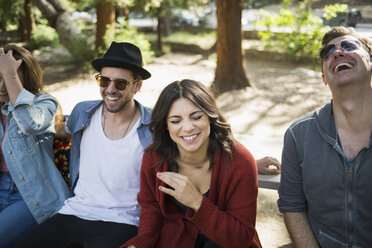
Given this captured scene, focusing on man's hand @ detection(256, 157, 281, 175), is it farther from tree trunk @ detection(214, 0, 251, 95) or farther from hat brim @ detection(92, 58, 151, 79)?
tree trunk @ detection(214, 0, 251, 95)

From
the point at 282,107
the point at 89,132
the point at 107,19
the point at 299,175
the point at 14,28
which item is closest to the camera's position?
the point at 299,175

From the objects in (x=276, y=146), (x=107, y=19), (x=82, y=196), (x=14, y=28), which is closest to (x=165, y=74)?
(x=107, y=19)

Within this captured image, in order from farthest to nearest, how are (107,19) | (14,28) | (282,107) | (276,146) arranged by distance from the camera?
(14,28) < (107,19) < (282,107) < (276,146)

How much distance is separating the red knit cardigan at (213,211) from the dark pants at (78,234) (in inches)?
9.0

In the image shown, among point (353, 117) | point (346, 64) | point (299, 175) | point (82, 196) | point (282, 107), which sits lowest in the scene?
point (282, 107)

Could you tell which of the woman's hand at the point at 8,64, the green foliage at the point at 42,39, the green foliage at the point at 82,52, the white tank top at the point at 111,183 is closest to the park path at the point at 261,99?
the green foliage at the point at 82,52

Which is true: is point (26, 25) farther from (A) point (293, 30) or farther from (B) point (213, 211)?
(B) point (213, 211)

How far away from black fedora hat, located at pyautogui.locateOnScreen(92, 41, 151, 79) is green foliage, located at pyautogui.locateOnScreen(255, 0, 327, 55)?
1040 centimetres

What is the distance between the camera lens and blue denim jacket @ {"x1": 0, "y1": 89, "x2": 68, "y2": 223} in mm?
2697

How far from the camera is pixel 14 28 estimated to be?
2511 cm

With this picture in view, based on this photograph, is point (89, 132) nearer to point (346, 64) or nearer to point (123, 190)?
point (123, 190)

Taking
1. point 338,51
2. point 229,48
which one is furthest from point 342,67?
point 229,48

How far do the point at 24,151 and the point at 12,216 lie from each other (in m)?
0.48

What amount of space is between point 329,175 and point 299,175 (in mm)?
223
